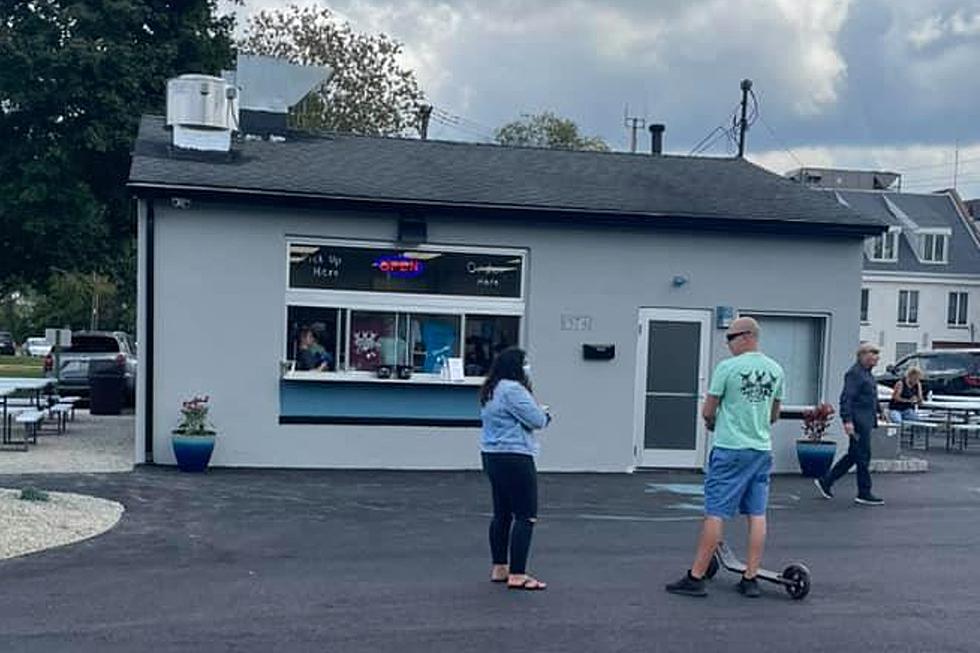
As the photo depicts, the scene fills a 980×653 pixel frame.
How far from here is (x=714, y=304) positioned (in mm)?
16234

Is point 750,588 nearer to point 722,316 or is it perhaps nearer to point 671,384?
point 671,384

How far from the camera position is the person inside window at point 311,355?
15359 mm

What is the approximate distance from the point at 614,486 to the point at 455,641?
7.85m

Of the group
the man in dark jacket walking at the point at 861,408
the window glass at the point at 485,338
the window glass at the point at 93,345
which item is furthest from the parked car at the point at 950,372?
the window glass at the point at 93,345

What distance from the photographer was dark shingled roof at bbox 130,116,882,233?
50.1ft

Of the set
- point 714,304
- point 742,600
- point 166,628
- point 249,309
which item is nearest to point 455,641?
point 166,628

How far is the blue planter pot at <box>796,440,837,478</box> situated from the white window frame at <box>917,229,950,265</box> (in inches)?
1637

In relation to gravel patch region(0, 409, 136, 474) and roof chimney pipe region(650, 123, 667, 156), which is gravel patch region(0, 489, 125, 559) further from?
roof chimney pipe region(650, 123, 667, 156)

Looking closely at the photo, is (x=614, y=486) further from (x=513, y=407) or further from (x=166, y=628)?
(x=166, y=628)

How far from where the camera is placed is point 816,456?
15969mm

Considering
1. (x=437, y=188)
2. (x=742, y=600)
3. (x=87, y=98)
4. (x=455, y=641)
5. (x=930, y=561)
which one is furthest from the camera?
(x=87, y=98)

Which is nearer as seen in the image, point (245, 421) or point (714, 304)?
point (245, 421)

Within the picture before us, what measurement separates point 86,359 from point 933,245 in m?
42.3

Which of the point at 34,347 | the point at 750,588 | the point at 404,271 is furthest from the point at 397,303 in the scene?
the point at 34,347
